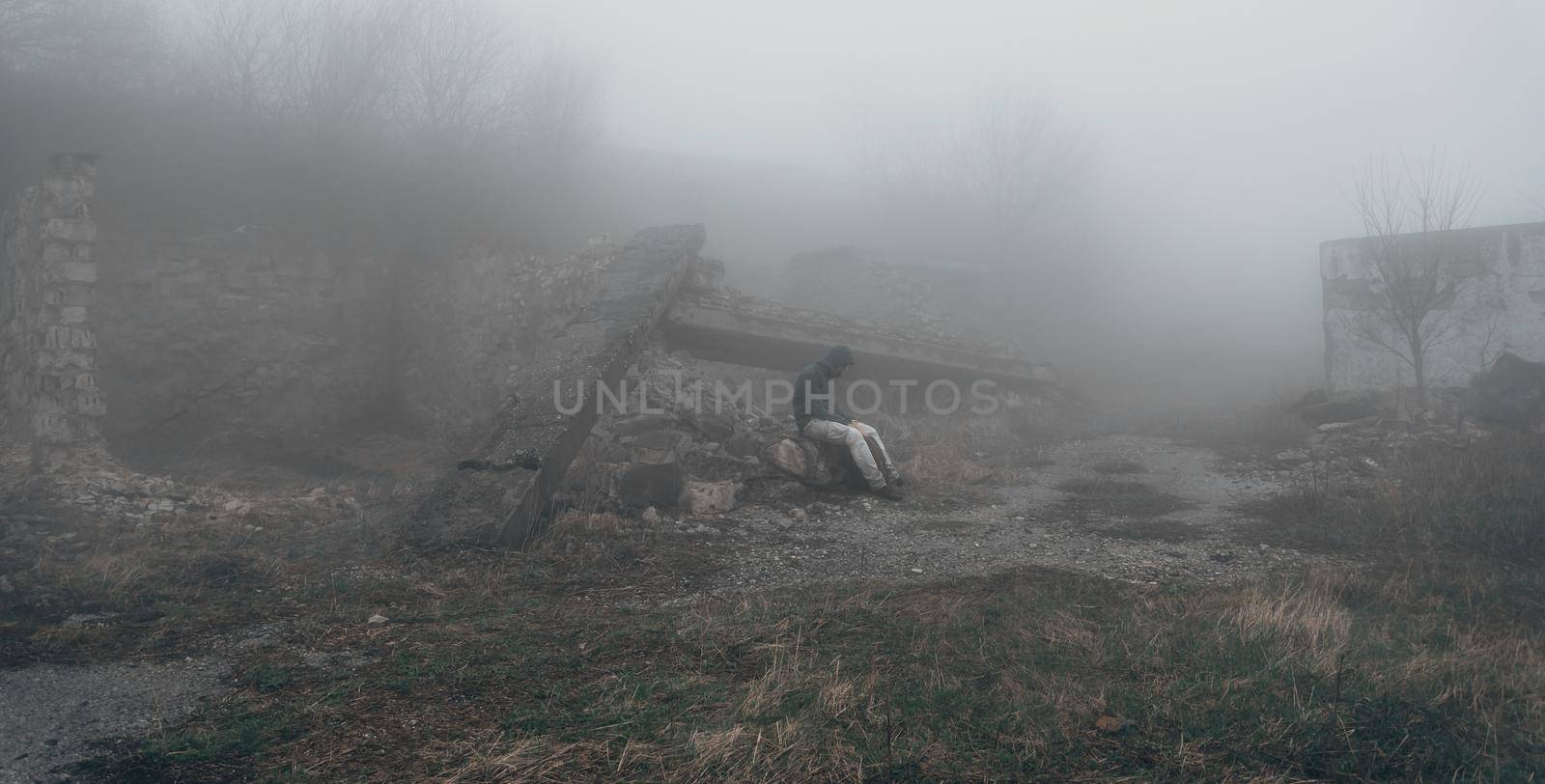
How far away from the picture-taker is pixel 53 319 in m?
8.52

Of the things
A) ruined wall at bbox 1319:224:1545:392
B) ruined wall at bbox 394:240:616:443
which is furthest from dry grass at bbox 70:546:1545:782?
ruined wall at bbox 1319:224:1545:392

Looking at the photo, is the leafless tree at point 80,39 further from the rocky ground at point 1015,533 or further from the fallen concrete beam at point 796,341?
the rocky ground at point 1015,533

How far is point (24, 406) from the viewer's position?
8469 millimetres

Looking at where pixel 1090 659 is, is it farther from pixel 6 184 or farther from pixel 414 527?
pixel 6 184

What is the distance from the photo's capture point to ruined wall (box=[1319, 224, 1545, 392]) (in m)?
12.0

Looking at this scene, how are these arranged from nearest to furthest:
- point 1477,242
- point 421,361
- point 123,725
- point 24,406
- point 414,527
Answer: point 123,725 < point 414,527 < point 24,406 < point 421,361 < point 1477,242

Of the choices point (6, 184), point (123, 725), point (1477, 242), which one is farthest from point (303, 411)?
point (1477, 242)

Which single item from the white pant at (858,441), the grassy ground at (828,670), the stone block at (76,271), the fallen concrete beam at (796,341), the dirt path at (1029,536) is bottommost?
the dirt path at (1029,536)

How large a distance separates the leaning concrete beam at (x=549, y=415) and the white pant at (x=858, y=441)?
1.89 metres

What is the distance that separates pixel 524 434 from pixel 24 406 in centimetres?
551

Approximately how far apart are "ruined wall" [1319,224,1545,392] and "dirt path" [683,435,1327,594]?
597 cm

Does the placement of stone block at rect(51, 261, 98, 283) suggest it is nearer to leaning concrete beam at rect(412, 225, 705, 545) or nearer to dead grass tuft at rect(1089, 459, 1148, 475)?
leaning concrete beam at rect(412, 225, 705, 545)

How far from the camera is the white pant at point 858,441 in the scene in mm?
7547

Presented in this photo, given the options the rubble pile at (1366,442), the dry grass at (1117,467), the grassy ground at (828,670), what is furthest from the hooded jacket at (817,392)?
the rubble pile at (1366,442)
